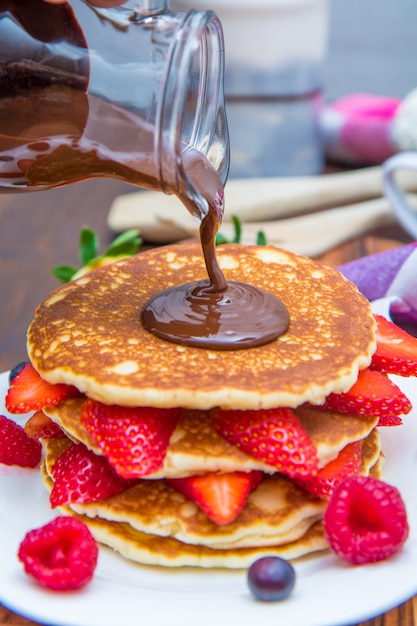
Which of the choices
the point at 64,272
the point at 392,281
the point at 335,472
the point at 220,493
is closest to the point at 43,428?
the point at 220,493

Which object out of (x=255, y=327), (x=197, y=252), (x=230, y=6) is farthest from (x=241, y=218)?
(x=255, y=327)

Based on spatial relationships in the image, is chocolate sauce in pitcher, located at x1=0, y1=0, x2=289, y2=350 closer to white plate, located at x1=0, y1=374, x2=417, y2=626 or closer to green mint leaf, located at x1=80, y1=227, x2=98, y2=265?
white plate, located at x1=0, y1=374, x2=417, y2=626

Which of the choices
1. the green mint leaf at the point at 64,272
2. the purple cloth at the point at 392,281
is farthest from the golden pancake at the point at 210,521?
the green mint leaf at the point at 64,272

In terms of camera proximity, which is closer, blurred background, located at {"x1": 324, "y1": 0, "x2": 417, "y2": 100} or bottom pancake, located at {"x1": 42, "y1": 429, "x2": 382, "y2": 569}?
bottom pancake, located at {"x1": 42, "y1": 429, "x2": 382, "y2": 569}

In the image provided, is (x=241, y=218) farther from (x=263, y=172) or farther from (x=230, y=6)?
(x=230, y=6)

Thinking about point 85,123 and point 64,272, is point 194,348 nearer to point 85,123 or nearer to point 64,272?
point 85,123

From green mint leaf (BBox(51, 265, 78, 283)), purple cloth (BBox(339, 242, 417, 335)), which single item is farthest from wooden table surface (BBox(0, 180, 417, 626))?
purple cloth (BBox(339, 242, 417, 335))
